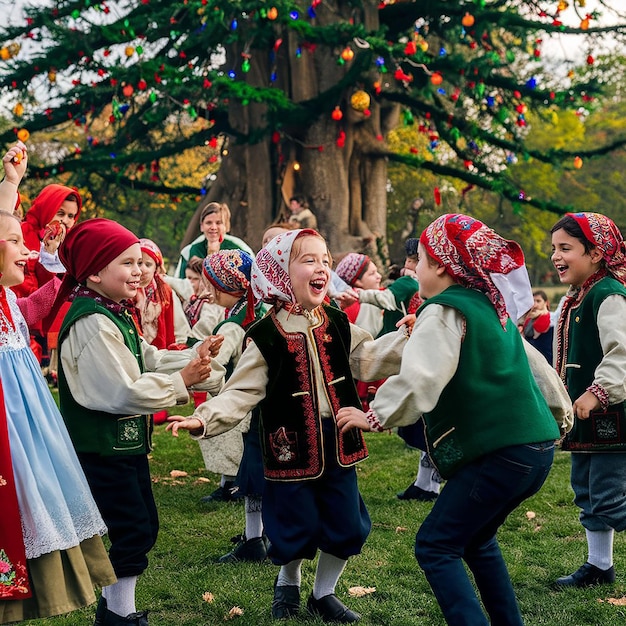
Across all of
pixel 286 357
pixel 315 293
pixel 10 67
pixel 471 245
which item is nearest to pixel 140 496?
pixel 286 357

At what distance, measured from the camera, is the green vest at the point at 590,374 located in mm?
4188

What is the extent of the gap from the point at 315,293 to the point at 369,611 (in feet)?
5.25

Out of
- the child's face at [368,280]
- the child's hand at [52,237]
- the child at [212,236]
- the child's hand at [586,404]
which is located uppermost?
the child at [212,236]

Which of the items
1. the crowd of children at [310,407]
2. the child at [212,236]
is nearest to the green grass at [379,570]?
the crowd of children at [310,407]

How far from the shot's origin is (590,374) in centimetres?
424

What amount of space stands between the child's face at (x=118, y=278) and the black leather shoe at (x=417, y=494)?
326cm

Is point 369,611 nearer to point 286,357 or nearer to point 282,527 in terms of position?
point 282,527

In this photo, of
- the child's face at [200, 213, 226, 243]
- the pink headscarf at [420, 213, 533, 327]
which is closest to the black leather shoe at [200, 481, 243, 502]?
the child's face at [200, 213, 226, 243]

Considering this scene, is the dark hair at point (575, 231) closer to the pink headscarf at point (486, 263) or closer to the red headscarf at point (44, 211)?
the pink headscarf at point (486, 263)

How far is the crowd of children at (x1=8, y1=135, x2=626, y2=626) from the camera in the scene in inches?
117

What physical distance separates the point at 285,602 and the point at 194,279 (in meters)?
4.66

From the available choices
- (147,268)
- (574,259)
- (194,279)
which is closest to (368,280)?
(194,279)

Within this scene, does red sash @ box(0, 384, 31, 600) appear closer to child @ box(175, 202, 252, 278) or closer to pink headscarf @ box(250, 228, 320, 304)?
pink headscarf @ box(250, 228, 320, 304)

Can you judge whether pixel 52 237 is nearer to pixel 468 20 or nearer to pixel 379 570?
pixel 379 570
